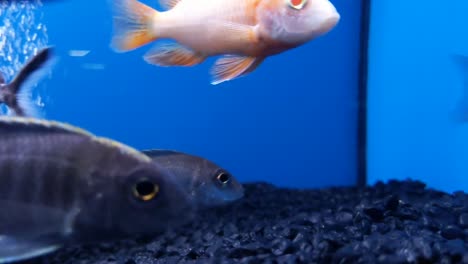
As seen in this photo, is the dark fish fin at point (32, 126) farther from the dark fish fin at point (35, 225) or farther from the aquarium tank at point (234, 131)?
the dark fish fin at point (35, 225)

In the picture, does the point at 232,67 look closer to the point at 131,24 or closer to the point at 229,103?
the point at 131,24

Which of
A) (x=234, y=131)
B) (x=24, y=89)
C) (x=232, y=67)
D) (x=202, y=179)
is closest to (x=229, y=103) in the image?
(x=234, y=131)

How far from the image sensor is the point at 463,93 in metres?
3.94

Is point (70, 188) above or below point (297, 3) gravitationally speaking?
below

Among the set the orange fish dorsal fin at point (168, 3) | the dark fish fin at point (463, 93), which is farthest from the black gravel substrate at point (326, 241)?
the orange fish dorsal fin at point (168, 3)

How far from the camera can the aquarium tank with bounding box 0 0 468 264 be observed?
1214 millimetres

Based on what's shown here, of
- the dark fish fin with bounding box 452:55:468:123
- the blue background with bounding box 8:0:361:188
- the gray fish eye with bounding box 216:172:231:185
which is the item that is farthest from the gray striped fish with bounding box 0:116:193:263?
the blue background with bounding box 8:0:361:188

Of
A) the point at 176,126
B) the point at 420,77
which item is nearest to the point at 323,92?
the point at 420,77

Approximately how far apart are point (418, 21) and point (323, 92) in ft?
3.96

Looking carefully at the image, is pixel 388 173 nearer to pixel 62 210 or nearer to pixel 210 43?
pixel 210 43

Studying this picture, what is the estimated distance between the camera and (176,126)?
5.20m

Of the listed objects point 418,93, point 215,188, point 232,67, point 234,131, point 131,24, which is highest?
point 418,93

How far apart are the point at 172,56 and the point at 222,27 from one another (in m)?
0.31

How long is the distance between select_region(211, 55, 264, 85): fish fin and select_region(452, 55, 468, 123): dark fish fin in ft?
7.17
